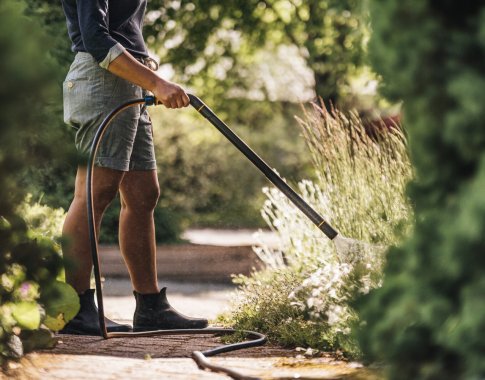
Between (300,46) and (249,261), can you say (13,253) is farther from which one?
(300,46)

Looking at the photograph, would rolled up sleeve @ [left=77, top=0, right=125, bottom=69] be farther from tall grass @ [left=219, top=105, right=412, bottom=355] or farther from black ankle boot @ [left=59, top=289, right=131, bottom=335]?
tall grass @ [left=219, top=105, right=412, bottom=355]

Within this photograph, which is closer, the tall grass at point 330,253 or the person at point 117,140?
the tall grass at point 330,253

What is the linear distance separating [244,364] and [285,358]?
0.78 ft

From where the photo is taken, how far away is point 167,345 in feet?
13.5

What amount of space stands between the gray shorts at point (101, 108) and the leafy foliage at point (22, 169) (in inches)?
32.1

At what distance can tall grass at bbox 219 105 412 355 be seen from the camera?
388 centimetres

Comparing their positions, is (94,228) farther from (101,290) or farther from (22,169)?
(22,169)

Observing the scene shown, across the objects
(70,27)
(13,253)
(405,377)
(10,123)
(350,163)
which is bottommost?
(405,377)

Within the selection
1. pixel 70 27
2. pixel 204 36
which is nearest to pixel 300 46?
pixel 204 36

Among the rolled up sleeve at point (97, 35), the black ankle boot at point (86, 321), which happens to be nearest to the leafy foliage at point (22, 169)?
the black ankle boot at point (86, 321)

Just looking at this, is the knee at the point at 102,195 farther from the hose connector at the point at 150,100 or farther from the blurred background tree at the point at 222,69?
the blurred background tree at the point at 222,69

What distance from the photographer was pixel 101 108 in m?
4.36

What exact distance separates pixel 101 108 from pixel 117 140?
0.60 feet

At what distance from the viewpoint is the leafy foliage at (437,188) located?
6.32 feet
